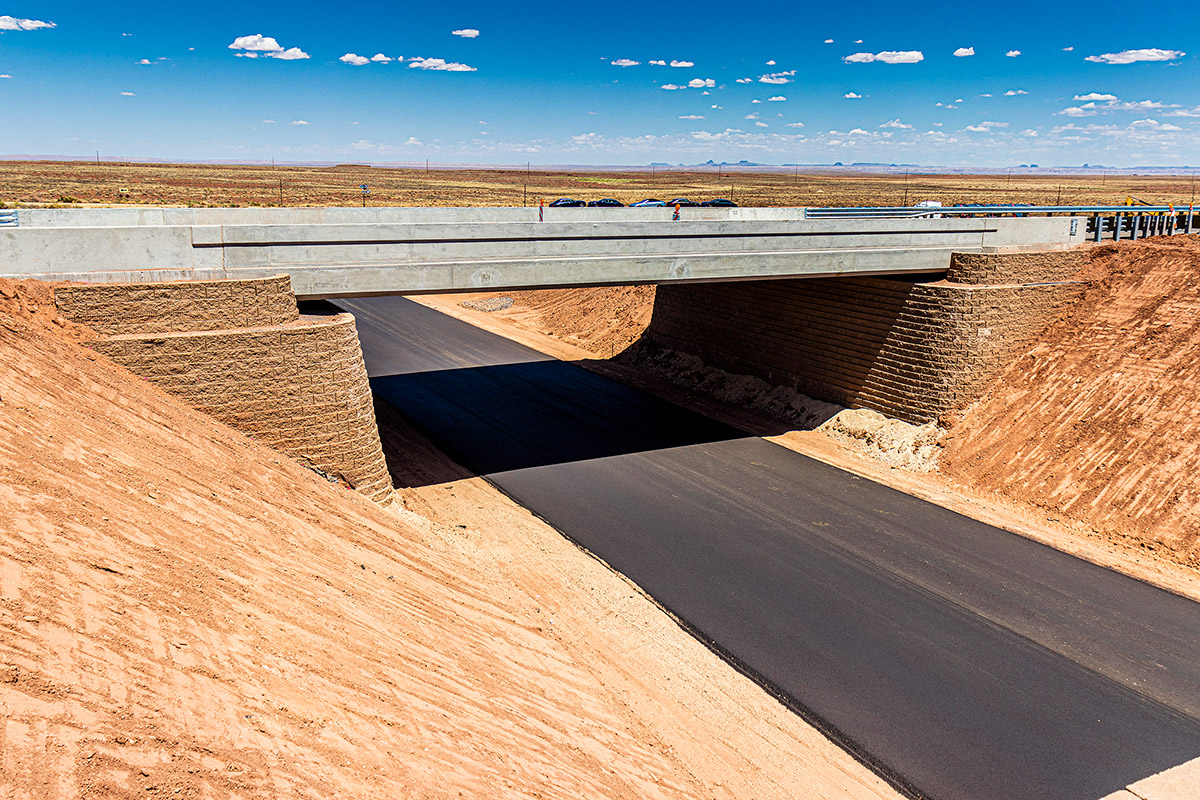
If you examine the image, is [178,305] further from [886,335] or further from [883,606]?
[886,335]

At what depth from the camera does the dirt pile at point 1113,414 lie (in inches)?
738

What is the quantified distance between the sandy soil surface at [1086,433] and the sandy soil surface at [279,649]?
10785 millimetres

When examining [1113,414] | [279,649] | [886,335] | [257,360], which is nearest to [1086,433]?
[1113,414]

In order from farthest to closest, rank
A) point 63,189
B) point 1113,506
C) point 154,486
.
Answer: point 63,189, point 1113,506, point 154,486

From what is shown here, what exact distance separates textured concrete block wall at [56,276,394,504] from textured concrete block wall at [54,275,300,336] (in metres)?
0.02

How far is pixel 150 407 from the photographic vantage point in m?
13.3

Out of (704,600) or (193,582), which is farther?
(704,600)

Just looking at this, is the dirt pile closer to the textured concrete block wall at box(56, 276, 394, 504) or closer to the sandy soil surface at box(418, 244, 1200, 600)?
the sandy soil surface at box(418, 244, 1200, 600)

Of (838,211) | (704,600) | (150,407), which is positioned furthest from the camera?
(838,211)

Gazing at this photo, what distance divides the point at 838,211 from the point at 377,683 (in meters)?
30.0

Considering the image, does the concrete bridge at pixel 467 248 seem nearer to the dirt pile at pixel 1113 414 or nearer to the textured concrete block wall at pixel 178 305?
the textured concrete block wall at pixel 178 305

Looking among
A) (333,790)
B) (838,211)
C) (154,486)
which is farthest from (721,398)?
(333,790)

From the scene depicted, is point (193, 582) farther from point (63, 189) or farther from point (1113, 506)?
point (63, 189)

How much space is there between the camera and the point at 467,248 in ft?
59.4
